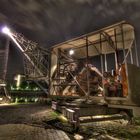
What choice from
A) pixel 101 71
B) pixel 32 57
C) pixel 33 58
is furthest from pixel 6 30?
pixel 101 71

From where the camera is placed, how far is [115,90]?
766 centimetres

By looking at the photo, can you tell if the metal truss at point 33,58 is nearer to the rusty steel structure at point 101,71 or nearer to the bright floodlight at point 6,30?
the bright floodlight at point 6,30

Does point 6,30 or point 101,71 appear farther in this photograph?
point 6,30

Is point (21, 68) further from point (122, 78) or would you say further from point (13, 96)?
point (122, 78)

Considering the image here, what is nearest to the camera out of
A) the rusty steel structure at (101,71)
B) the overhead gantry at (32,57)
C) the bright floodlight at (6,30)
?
the rusty steel structure at (101,71)

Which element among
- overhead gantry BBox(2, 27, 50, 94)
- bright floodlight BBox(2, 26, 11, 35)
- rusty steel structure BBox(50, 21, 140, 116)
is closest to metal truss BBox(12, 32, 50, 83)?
overhead gantry BBox(2, 27, 50, 94)

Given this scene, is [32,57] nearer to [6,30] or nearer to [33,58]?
[33,58]

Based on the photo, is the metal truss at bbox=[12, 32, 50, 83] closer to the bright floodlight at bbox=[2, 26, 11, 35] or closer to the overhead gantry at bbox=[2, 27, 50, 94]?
the overhead gantry at bbox=[2, 27, 50, 94]

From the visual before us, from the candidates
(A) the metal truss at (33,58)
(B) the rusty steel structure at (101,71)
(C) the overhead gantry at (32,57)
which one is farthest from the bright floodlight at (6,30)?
(B) the rusty steel structure at (101,71)

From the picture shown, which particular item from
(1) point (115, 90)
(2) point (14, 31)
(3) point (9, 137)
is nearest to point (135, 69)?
(1) point (115, 90)

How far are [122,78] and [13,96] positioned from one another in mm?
16134

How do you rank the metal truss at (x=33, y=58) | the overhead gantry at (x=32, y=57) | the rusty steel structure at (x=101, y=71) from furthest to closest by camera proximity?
1. the metal truss at (x=33, y=58)
2. the overhead gantry at (x=32, y=57)
3. the rusty steel structure at (x=101, y=71)

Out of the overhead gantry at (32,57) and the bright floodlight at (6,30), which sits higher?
the bright floodlight at (6,30)

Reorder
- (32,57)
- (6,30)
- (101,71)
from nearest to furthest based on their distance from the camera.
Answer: (101,71) < (6,30) < (32,57)
